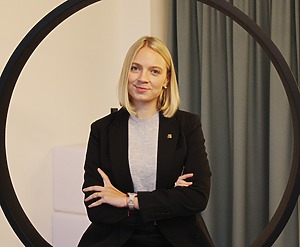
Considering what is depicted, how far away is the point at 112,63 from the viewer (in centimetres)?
289

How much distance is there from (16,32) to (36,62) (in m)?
0.18

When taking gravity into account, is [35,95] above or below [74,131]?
above

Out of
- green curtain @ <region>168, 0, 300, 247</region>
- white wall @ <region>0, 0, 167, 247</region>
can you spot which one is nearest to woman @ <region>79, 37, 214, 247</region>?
white wall @ <region>0, 0, 167, 247</region>

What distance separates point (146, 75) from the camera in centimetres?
133

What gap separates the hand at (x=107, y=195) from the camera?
1291 millimetres

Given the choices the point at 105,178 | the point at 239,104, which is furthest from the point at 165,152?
the point at 239,104

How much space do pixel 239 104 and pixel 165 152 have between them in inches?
56.2

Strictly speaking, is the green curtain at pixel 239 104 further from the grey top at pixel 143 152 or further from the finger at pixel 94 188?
the finger at pixel 94 188

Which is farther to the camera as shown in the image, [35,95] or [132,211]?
[35,95]

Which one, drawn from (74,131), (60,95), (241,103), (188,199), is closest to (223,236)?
(241,103)

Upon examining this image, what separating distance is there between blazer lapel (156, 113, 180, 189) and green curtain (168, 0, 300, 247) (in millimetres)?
1353

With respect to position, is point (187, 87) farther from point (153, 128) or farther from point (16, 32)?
point (153, 128)

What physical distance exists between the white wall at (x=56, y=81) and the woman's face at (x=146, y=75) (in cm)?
99

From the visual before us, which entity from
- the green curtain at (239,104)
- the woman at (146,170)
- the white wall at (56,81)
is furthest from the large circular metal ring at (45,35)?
the green curtain at (239,104)
